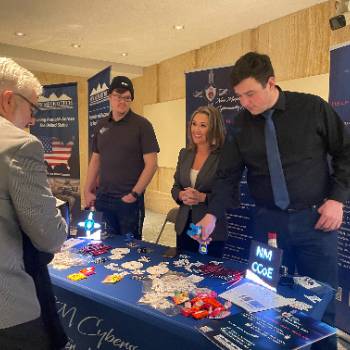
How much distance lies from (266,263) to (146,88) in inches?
227

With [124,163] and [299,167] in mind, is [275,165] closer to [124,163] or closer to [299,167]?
[299,167]

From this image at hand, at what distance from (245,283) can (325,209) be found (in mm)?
458

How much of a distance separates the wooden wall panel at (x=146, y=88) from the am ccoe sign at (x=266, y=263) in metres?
5.39

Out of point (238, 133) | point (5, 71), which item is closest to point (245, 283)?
point (238, 133)

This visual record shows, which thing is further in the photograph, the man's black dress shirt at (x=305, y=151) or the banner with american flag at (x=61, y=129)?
the banner with american flag at (x=61, y=129)

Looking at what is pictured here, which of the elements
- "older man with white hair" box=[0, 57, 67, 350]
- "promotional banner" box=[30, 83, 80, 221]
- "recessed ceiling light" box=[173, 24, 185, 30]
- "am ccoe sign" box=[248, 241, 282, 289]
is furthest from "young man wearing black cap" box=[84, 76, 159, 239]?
"recessed ceiling light" box=[173, 24, 185, 30]

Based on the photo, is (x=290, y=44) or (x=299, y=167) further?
(x=290, y=44)

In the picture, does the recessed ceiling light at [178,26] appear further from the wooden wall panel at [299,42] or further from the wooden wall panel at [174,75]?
the wooden wall panel at [174,75]

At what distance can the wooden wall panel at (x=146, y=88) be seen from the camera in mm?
6555

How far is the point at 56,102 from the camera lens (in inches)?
164

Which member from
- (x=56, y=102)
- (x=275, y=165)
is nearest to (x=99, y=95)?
(x=56, y=102)

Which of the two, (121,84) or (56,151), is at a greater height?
(121,84)

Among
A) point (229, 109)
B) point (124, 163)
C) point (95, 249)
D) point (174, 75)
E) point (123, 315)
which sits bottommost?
point (123, 315)

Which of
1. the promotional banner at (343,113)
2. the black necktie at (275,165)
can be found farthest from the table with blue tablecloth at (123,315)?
the promotional banner at (343,113)
